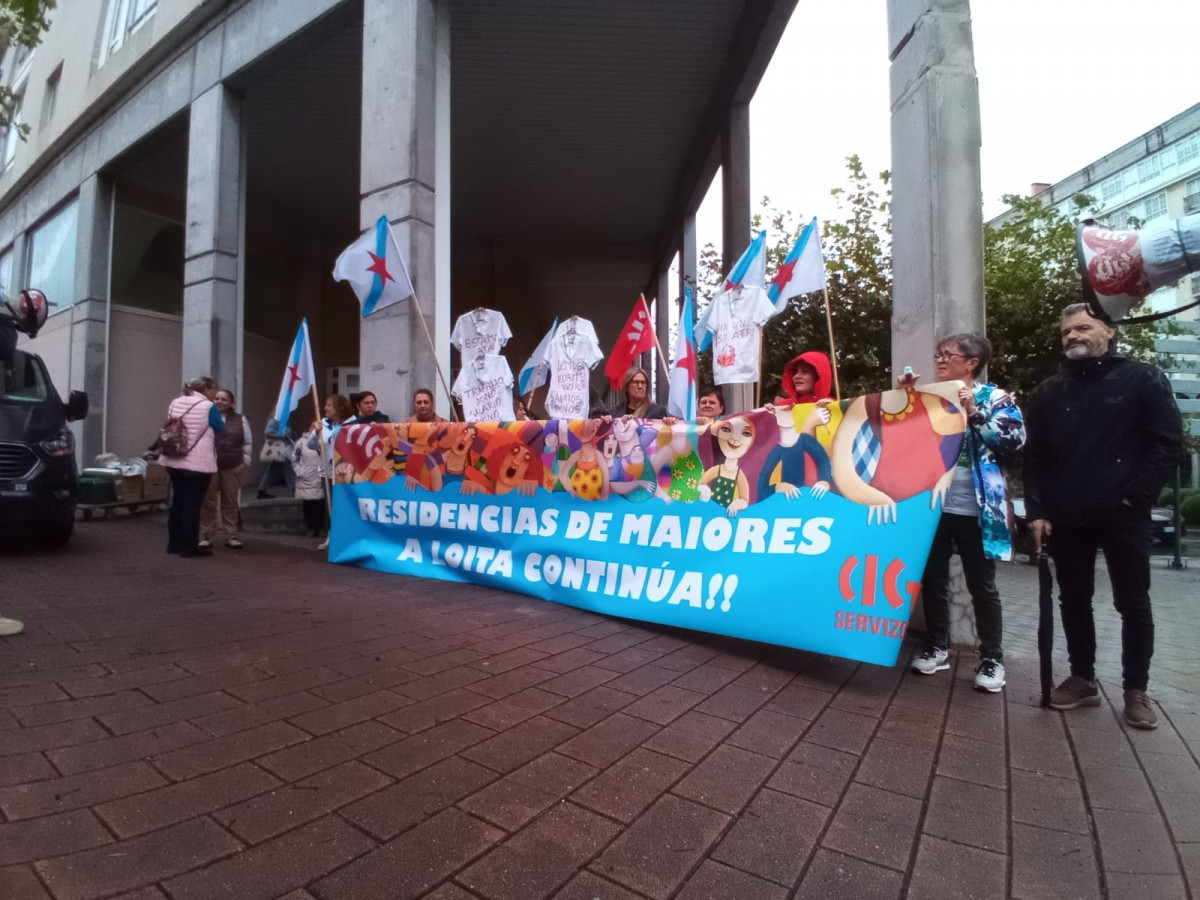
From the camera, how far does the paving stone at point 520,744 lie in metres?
2.46

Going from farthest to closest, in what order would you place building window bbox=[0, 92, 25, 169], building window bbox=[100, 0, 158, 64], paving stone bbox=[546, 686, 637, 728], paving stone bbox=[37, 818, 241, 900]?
building window bbox=[0, 92, 25, 169]
building window bbox=[100, 0, 158, 64]
paving stone bbox=[546, 686, 637, 728]
paving stone bbox=[37, 818, 241, 900]

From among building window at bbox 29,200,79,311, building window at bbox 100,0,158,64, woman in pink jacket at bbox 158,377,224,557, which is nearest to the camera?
woman in pink jacket at bbox 158,377,224,557

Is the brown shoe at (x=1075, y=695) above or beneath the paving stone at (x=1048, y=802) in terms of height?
above

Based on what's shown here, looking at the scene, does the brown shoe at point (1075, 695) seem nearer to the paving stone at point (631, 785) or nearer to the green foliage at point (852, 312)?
the paving stone at point (631, 785)

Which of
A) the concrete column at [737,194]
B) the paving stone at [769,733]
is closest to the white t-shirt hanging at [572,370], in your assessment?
the concrete column at [737,194]

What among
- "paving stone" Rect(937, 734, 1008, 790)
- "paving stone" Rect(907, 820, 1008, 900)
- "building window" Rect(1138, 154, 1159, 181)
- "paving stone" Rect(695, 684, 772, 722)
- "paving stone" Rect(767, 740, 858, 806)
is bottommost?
"paving stone" Rect(907, 820, 1008, 900)

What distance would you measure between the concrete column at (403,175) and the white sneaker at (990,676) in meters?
5.91

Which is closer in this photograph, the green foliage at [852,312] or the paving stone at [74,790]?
the paving stone at [74,790]

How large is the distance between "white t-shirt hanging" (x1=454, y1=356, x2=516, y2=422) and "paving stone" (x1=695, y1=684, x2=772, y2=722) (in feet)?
17.4

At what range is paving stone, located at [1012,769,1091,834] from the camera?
217cm

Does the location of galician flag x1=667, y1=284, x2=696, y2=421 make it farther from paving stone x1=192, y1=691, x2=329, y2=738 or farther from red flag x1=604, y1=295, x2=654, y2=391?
paving stone x1=192, y1=691, x2=329, y2=738

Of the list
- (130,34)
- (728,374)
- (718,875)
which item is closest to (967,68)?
(728,374)

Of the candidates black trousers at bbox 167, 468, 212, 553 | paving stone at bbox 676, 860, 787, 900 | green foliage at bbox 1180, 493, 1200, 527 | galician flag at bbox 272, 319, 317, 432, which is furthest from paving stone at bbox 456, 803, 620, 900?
green foliage at bbox 1180, 493, 1200, 527

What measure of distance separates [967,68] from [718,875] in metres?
4.57
